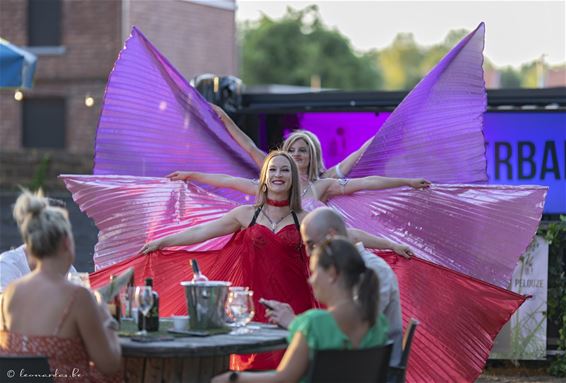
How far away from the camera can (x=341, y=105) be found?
34.6ft

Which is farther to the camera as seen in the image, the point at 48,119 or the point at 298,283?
the point at 48,119

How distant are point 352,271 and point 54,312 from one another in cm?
120

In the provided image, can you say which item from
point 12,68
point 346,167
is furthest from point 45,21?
point 346,167

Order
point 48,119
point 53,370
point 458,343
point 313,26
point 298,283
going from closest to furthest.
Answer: point 53,370
point 298,283
point 458,343
point 48,119
point 313,26

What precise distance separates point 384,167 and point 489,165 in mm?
2635

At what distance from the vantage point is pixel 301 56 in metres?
70.7

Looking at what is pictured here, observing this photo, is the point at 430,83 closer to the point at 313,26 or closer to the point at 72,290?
the point at 72,290

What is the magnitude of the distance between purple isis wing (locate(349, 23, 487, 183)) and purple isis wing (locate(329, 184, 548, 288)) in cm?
34

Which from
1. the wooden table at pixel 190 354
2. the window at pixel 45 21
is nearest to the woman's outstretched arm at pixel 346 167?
the wooden table at pixel 190 354

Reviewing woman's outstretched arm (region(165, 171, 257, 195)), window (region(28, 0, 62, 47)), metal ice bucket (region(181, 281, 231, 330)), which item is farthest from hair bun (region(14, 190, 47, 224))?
window (region(28, 0, 62, 47))

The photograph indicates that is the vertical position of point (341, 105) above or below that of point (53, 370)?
above

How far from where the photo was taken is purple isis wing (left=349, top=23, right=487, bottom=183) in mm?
7574

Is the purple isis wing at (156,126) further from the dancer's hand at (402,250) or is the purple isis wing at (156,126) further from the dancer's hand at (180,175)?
the dancer's hand at (402,250)

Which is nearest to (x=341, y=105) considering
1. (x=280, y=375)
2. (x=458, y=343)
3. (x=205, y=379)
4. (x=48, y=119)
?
(x=458, y=343)
